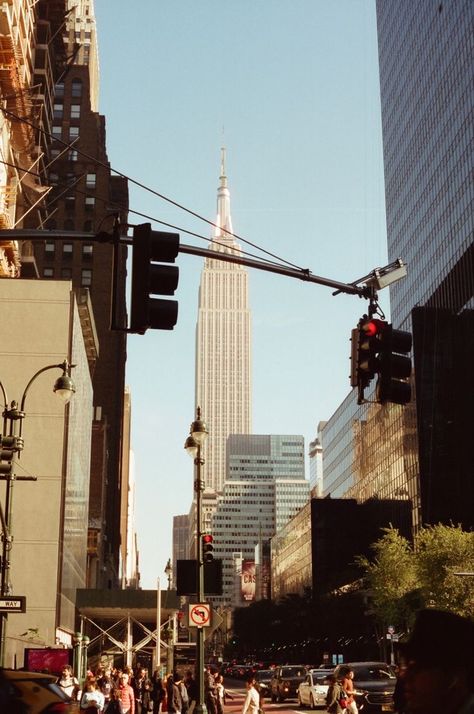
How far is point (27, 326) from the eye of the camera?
182ft

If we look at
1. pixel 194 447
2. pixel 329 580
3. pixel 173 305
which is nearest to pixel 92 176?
pixel 329 580

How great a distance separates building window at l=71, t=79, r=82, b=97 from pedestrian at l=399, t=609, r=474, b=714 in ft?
484

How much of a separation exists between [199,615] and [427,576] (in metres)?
47.8

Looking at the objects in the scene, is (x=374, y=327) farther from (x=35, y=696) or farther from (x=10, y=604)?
(x=10, y=604)

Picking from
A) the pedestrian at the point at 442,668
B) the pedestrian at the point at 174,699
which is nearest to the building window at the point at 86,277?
the pedestrian at the point at 174,699

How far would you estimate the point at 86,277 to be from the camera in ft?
430

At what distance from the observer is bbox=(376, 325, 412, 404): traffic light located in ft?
42.7

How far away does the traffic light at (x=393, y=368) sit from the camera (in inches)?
512

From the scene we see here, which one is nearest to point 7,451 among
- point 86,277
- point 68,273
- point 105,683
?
point 105,683

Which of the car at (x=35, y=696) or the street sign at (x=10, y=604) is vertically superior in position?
the street sign at (x=10, y=604)

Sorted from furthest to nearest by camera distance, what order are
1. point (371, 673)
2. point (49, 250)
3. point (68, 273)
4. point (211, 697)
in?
point (49, 250) → point (68, 273) → point (371, 673) → point (211, 697)

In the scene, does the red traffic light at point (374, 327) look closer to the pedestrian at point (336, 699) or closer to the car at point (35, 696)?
the car at point (35, 696)

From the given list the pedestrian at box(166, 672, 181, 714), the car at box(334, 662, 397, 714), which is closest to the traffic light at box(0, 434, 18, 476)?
the pedestrian at box(166, 672, 181, 714)

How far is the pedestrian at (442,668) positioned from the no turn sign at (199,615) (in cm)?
2063
